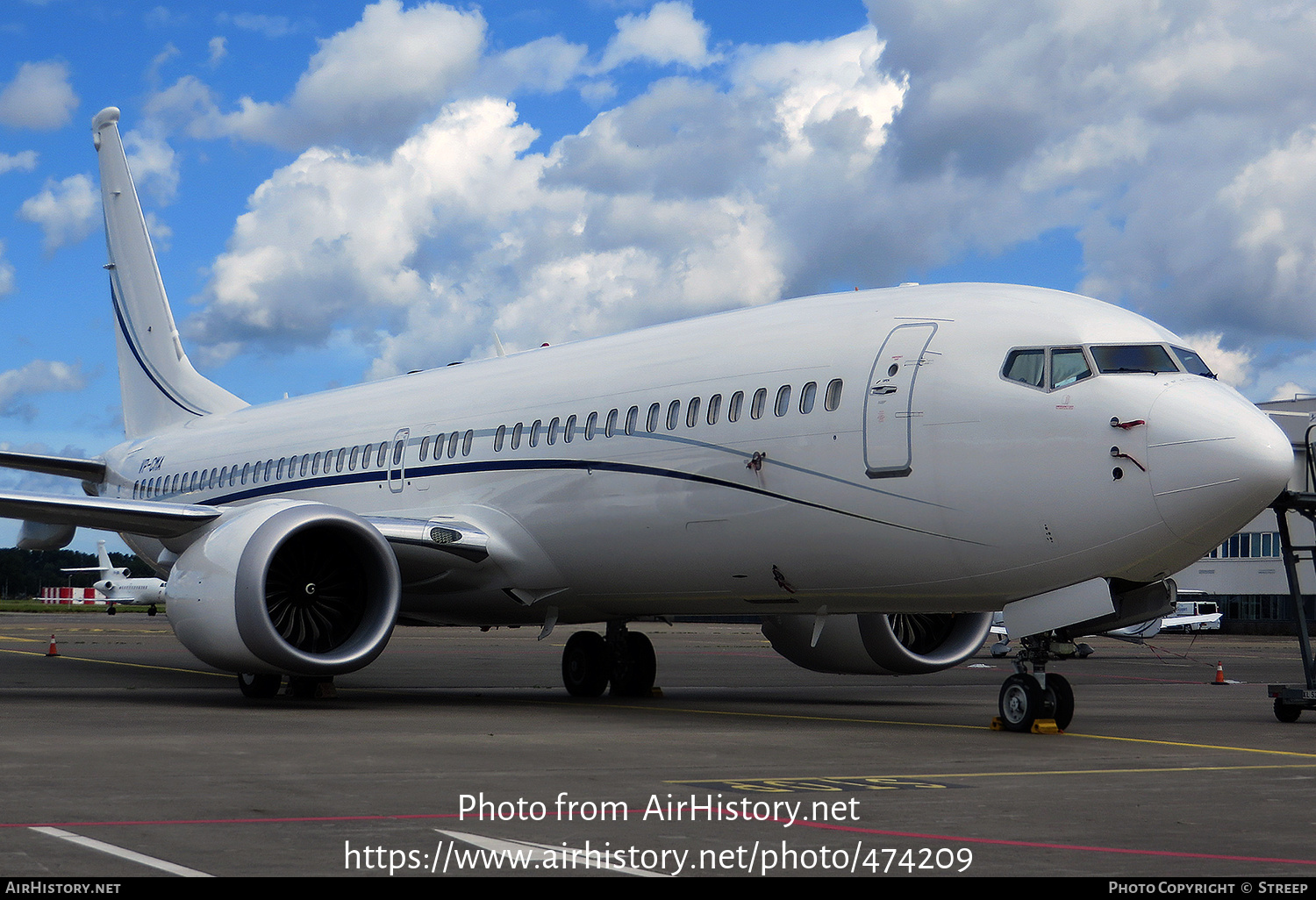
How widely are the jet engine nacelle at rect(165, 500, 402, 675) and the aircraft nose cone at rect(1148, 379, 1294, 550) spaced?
790 cm

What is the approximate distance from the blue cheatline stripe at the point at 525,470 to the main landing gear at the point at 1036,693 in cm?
114

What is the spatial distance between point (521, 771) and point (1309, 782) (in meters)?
5.11

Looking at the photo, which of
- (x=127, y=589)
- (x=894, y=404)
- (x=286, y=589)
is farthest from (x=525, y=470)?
(x=127, y=589)

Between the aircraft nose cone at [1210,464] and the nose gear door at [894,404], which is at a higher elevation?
the nose gear door at [894,404]

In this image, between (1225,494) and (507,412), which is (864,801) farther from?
(507,412)

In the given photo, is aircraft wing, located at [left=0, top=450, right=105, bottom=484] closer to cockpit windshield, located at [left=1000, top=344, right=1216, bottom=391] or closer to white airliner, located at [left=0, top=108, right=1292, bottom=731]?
white airliner, located at [left=0, top=108, right=1292, bottom=731]

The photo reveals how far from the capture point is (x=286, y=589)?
1565 cm

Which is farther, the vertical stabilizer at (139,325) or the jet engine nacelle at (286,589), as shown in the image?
the vertical stabilizer at (139,325)

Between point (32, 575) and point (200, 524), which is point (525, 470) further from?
point (32, 575)

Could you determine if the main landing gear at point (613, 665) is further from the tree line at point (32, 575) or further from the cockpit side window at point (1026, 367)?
the tree line at point (32, 575)

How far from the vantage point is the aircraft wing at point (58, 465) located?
2128 cm

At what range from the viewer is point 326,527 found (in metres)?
15.0

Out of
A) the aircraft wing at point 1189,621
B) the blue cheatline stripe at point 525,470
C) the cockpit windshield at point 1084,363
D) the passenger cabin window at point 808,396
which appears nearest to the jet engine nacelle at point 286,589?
the blue cheatline stripe at point 525,470

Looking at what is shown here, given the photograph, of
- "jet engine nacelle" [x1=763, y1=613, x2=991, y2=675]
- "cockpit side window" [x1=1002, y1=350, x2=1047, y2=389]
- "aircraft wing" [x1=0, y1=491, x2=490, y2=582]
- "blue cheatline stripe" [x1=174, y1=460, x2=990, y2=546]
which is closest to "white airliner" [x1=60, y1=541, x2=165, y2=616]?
"blue cheatline stripe" [x1=174, y1=460, x2=990, y2=546]
